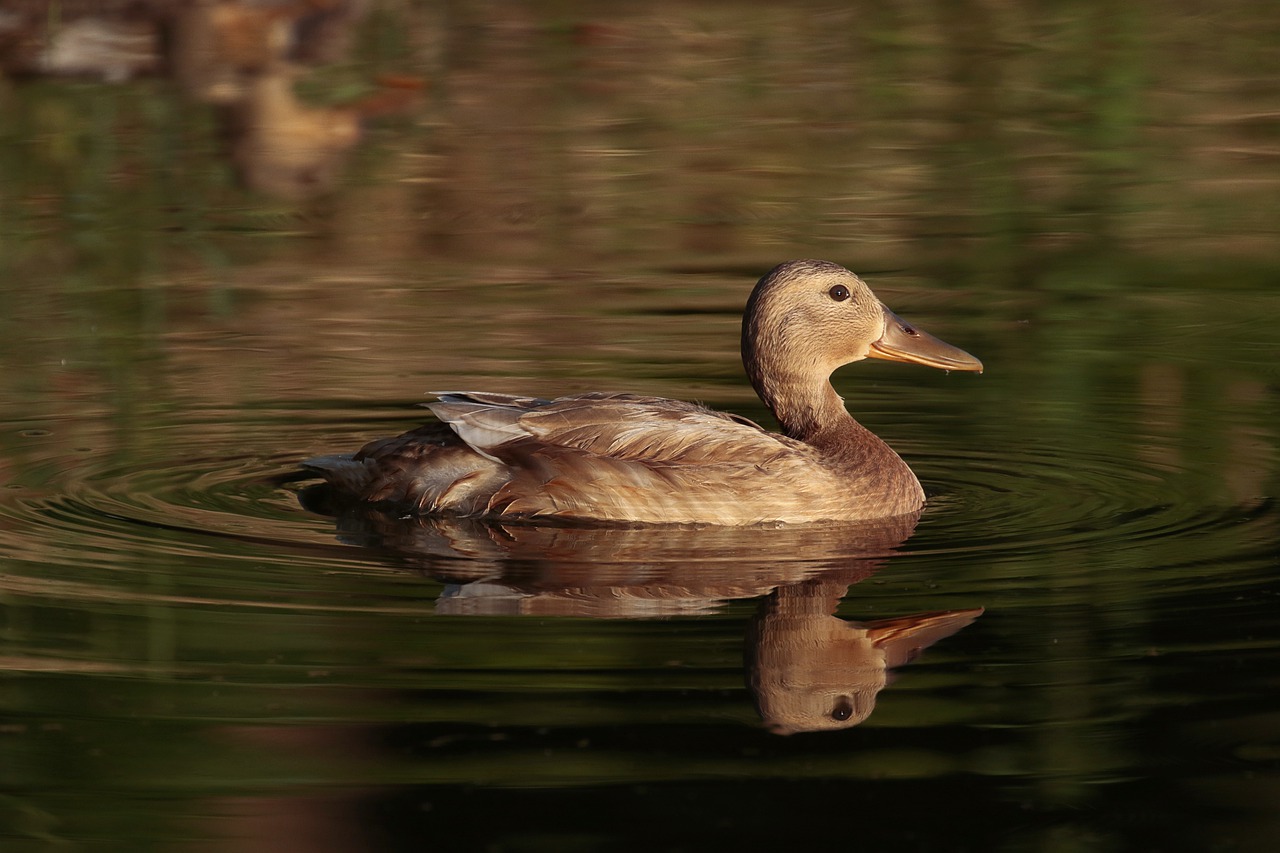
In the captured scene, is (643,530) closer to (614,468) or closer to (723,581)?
(614,468)

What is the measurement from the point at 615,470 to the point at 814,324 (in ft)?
3.55

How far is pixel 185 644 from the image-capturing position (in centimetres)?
617

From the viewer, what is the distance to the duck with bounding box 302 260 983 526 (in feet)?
25.7

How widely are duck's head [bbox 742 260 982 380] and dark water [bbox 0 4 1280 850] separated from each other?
53 centimetres

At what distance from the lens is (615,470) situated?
25.8ft

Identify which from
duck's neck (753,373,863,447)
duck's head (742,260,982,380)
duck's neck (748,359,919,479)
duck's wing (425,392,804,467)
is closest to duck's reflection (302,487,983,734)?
duck's wing (425,392,804,467)

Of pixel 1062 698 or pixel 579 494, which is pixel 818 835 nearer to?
pixel 1062 698

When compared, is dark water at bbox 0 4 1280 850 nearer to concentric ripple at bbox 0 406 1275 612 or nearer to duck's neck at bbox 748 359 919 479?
concentric ripple at bbox 0 406 1275 612

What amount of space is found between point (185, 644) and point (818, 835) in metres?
2.18

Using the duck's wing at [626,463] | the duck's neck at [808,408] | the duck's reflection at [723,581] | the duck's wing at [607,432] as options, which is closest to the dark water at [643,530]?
the duck's reflection at [723,581]

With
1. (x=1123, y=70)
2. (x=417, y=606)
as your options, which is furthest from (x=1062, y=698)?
(x=1123, y=70)

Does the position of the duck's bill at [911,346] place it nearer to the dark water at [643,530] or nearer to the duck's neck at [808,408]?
the duck's neck at [808,408]

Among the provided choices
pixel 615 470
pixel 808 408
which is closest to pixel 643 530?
pixel 615 470

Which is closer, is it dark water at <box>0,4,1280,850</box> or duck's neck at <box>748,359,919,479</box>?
dark water at <box>0,4,1280,850</box>
